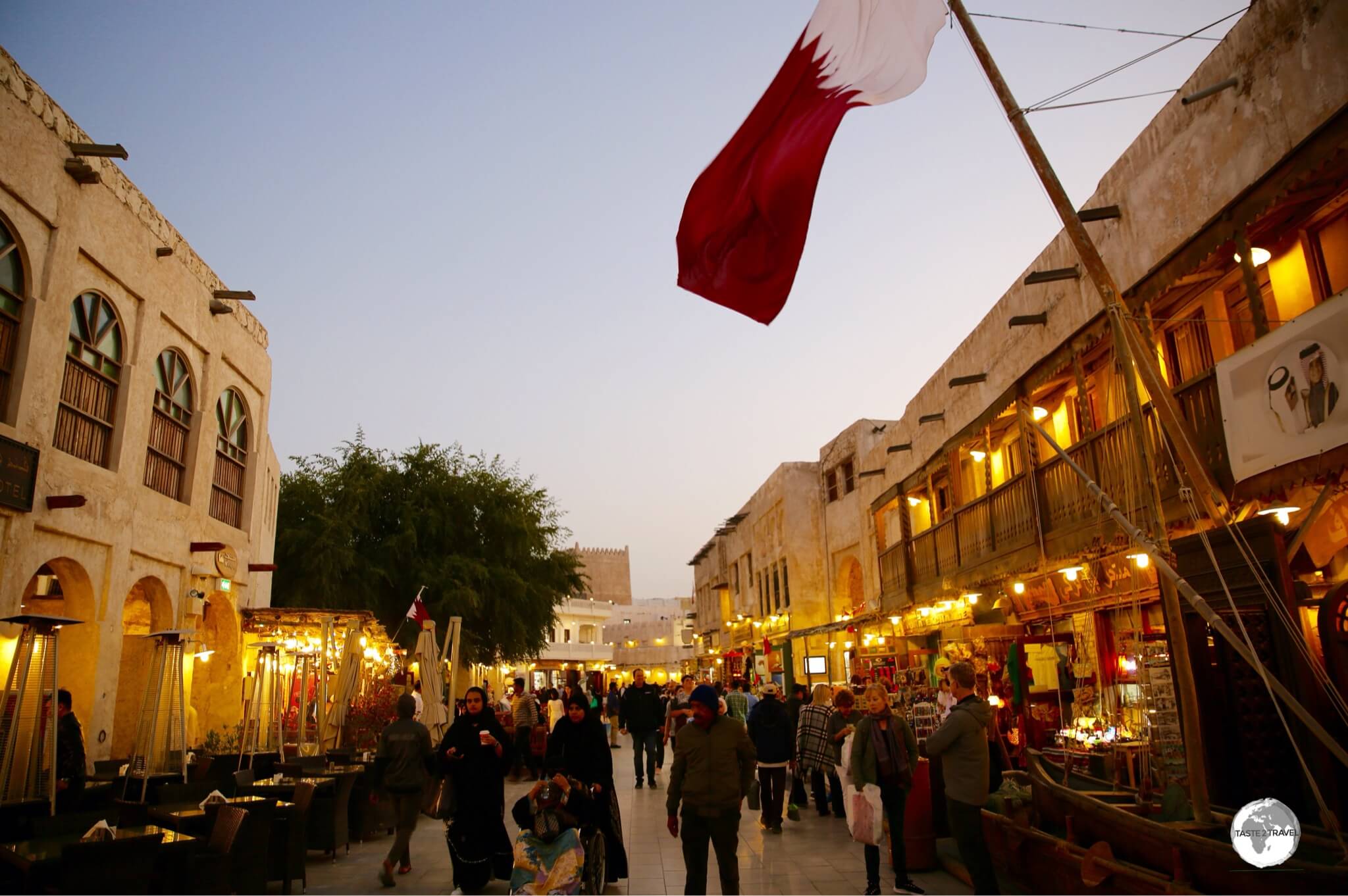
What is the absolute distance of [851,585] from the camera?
101ft

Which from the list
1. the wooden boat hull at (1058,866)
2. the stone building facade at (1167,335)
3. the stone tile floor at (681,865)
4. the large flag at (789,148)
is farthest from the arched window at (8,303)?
the stone building facade at (1167,335)

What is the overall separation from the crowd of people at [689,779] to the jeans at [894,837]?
0.04 feet

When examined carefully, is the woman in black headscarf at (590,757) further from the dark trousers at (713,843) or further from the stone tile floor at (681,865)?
the dark trousers at (713,843)

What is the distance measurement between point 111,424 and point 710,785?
11092 millimetres

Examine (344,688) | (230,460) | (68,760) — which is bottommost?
(68,760)

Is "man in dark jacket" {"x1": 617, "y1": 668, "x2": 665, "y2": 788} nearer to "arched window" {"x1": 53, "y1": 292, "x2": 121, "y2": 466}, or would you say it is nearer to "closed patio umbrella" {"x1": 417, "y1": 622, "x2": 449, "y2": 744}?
"closed patio umbrella" {"x1": 417, "y1": 622, "x2": 449, "y2": 744}

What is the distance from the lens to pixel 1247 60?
7.82 m

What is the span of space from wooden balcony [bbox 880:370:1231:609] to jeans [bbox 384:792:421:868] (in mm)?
7092

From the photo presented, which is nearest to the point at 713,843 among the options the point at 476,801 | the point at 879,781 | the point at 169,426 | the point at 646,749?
the point at 879,781

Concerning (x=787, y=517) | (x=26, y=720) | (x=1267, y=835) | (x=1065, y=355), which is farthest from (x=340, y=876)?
(x=787, y=517)

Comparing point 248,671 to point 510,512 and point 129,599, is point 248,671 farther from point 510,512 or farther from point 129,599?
point 510,512

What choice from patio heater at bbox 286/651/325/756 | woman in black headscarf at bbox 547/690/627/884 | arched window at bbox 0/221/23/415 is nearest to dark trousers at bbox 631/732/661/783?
patio heater at bbox 286/651/325/756

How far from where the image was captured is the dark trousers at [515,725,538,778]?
15.6 meters

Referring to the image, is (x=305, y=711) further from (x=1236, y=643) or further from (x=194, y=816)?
(x=1236, y=643)
